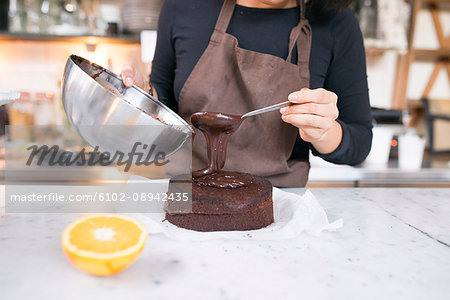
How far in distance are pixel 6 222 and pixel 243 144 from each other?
25.6 inches

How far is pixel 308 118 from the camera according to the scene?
0.87m

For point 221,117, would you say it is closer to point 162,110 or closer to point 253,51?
point 162,110

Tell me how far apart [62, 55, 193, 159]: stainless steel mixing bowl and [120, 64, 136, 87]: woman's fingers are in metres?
0.18

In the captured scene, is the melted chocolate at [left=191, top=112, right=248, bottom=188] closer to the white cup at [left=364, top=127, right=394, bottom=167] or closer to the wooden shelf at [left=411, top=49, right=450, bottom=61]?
the white cup at [left=364, top=127, right=394, bottom=167]

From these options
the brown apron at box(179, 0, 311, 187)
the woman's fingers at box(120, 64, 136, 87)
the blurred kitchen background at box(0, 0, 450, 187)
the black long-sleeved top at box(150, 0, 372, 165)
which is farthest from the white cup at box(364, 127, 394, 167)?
the woman's fingers at box(120, 64, 136, 87)

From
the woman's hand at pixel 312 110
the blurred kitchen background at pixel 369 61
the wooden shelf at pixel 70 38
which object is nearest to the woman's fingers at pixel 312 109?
the woman's hand at pixel 312 110

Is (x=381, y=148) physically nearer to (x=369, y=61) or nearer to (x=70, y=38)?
(x=369, y=61)

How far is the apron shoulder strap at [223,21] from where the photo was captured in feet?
3.81

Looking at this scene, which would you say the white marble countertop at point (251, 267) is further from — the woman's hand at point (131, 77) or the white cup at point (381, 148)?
the white cup at point (381, 148)

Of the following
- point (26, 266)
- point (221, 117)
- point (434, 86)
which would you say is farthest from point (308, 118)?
point (434, 86)

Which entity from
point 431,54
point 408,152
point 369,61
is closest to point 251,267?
point 408,152

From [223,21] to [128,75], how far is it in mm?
356

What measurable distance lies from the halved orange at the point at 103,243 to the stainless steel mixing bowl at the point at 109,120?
206 mm

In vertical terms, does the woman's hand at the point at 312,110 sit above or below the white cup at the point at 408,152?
above
